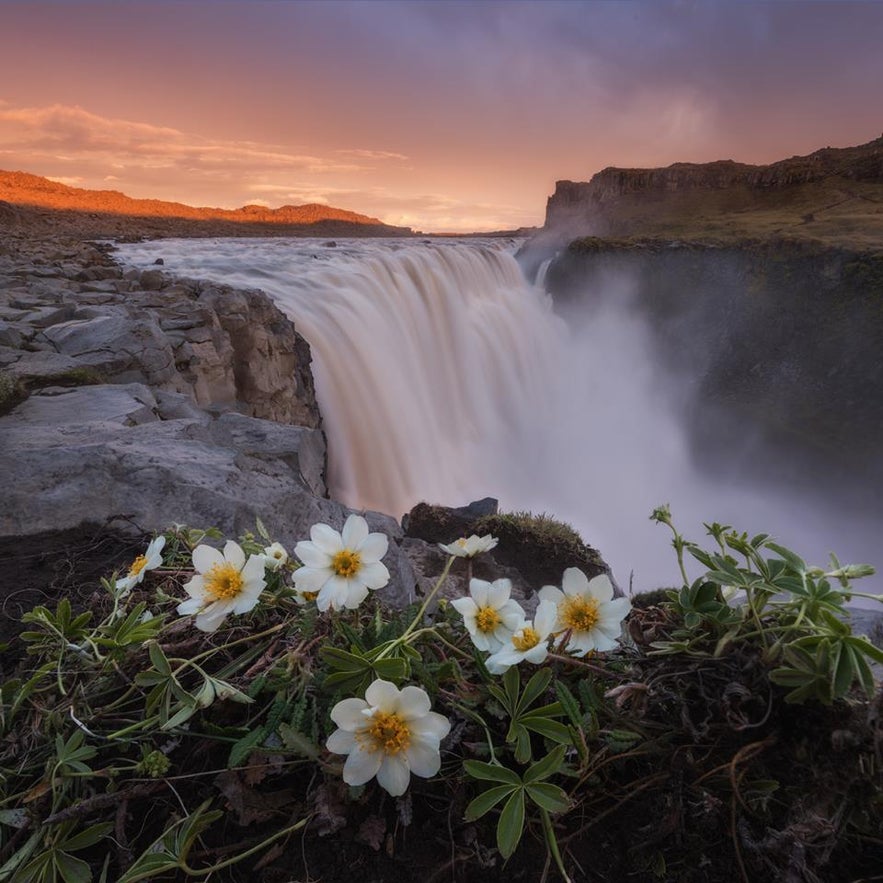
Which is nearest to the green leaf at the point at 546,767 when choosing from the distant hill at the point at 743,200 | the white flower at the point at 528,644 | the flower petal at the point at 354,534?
the white flower at the point at 528,644

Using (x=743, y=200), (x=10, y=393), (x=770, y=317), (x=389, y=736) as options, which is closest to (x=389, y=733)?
(x=389, y=736)

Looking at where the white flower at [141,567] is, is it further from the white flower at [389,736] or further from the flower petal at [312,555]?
the white flower at [389,736]

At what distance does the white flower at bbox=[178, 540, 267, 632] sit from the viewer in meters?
1.05

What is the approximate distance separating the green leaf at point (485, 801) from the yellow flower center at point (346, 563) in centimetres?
45

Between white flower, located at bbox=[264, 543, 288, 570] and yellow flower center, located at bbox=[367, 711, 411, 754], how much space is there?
0.51 meters

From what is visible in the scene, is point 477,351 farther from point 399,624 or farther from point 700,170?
point 700,170

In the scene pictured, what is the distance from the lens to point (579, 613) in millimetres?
1052

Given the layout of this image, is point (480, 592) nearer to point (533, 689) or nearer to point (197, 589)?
point (533, 689)

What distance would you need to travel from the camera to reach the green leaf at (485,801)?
2.60ft

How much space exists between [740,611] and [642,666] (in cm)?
20

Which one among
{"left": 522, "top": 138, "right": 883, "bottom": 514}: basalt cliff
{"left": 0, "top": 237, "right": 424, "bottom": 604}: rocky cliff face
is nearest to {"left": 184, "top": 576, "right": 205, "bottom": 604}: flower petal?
{"left": 0, "top": 237, "right": 424, "bottom": 604}: rocky cliff face

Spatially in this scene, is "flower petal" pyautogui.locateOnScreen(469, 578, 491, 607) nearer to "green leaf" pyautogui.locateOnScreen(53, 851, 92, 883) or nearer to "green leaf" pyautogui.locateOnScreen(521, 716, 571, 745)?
"green leaf" pyautogui.locateOnScreen(521, 716, 571, 745)

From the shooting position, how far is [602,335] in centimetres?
2348

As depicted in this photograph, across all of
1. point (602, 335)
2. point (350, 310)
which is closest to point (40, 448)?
point (350, 310)
